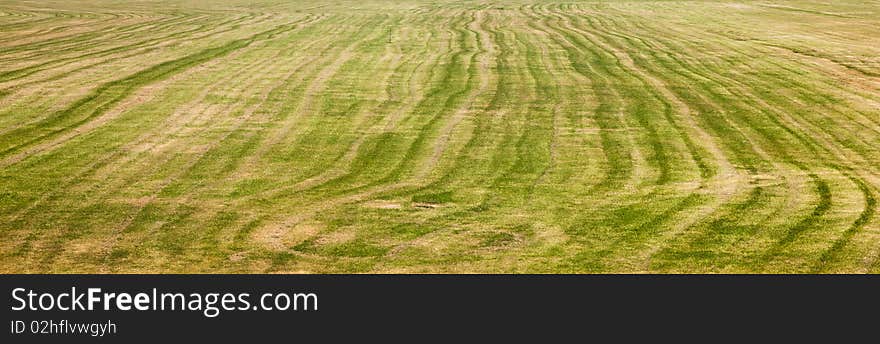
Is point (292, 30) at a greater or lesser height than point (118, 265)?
lesser

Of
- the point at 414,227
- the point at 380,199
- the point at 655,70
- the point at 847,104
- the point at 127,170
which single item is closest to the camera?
the point at 414,227

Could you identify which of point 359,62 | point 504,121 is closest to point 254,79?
point 359,62

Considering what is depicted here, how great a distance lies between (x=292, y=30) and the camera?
3528 cm

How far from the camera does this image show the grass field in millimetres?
10438

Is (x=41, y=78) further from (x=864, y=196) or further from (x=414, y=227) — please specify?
(x=864, y=196)

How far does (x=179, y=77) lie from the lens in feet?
75.9

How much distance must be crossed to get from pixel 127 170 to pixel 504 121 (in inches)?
279

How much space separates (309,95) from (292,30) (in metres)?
14.7

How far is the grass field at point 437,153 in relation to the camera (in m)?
10.4

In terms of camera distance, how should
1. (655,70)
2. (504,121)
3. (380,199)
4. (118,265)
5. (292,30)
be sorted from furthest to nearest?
1. (292,30)
2. (655,70)
3. (504,121)
4. (380,199)
5. (118,265)

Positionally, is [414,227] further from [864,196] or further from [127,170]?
[864,196]

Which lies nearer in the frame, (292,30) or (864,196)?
(864,196)

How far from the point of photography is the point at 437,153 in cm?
1559

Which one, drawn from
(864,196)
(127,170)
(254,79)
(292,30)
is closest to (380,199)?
(127,170)
